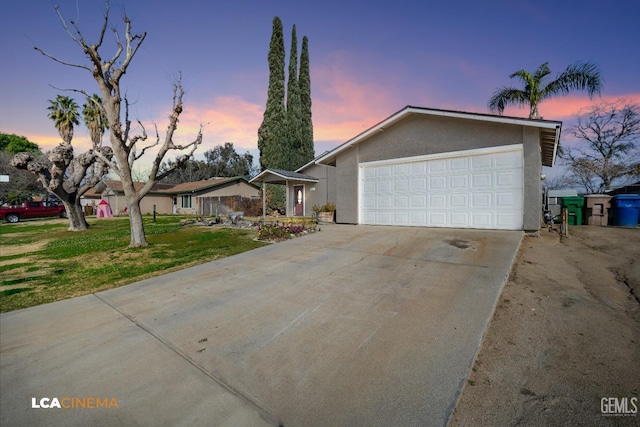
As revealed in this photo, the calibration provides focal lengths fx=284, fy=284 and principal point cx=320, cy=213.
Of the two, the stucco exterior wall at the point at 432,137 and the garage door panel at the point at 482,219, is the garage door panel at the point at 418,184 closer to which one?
the stucco exterior wall at the point at 432,137

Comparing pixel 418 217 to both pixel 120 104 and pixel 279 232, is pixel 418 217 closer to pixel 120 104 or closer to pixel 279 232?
pixel 279 232

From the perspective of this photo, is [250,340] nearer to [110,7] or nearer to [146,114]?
[146,114]

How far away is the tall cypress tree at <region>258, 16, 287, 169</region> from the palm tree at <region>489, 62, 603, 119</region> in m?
16.3

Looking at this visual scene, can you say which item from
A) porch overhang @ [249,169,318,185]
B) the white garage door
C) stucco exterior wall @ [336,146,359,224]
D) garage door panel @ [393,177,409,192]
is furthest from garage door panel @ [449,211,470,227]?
porch overhang @ [249,169,318,185]

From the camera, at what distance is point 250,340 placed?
Answer: 3230mm

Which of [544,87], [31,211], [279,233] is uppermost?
[544,87]

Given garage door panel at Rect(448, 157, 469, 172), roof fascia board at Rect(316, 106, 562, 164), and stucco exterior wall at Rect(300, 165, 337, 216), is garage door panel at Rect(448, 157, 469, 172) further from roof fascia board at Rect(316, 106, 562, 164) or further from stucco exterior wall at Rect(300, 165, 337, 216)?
stucco exterior wall at Rect(300, 165, 337, 216)

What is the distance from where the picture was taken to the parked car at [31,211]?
76.7ft

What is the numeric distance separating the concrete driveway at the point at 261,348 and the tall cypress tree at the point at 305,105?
2383 cm

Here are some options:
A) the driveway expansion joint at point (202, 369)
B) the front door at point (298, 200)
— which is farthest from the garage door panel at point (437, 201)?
the front door at point (298, 200)

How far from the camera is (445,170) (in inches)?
383

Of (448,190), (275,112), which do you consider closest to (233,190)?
(275,112)

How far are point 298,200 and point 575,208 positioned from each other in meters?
14.7

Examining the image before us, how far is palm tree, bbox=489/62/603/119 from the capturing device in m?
12.6
